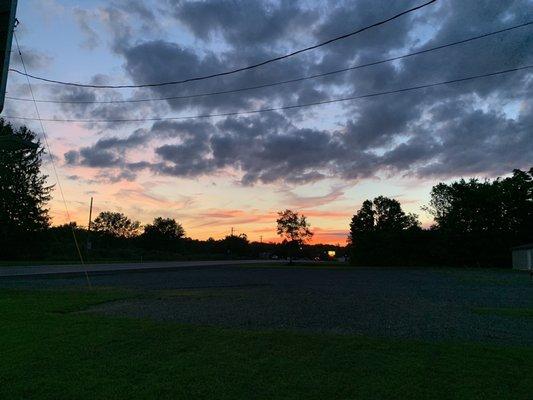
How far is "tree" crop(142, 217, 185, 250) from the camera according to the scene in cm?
11869

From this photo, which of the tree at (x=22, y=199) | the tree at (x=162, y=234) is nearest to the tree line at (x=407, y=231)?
the tree at (x=22, y=199)

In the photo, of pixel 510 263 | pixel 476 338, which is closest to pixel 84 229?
pixel 510 263

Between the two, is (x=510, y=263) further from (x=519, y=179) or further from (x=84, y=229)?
(x=84, y=229)

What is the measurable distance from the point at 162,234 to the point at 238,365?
387ft

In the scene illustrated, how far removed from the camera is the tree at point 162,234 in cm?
11869

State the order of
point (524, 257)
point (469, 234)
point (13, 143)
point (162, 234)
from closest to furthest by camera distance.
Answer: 1. point (13, 143)
2. point (524, 257)
3. point (469, 234)
4. point (162, 234)

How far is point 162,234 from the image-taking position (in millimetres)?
120562

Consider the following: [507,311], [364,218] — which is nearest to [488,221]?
[364,218]

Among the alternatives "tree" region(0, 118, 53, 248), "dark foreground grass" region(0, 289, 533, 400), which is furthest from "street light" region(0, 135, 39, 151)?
"tree" region(0, 118, 53, 248)

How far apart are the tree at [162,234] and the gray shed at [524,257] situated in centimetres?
8552

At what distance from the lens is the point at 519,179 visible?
70.9 metres

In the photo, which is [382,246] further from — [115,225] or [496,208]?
[115,225]

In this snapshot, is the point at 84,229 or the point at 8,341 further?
the point at 84,229

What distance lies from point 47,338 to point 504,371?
6641 mm
